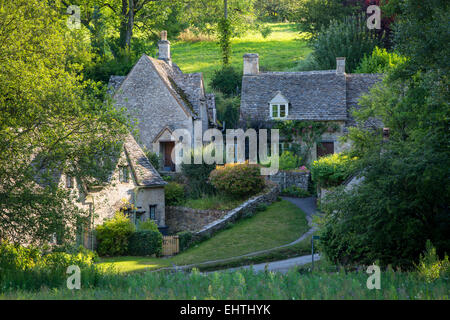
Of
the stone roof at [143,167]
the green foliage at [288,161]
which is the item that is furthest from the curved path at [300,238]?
the stone roof at [143,167]

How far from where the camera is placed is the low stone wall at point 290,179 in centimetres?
3684

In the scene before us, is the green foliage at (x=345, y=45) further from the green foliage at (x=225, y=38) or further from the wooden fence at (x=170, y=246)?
the wooden fence at (x=170, y=246)

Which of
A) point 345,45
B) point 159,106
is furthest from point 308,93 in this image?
point 159,106

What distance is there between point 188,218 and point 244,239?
6.71m

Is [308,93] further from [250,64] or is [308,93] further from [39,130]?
[39,130]

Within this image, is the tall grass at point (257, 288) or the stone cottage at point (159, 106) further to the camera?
the stone cottage at point (159, 106)

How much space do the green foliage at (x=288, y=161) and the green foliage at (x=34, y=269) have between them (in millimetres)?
22089

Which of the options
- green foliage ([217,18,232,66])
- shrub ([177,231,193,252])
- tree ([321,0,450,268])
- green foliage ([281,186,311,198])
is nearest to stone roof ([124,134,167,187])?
shrub ([177,231,193,252])

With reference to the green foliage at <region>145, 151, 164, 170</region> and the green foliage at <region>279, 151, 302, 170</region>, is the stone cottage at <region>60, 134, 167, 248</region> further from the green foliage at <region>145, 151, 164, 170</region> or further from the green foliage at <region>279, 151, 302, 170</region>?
the green foliage at <region>279, 151, 302, 170</region>

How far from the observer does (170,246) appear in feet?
94.7

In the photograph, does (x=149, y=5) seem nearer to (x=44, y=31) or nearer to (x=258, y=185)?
(x=258, y=185)

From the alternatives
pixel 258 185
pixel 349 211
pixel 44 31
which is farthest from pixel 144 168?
pixel 349 211

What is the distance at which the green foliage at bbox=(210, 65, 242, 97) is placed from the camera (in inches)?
2121
